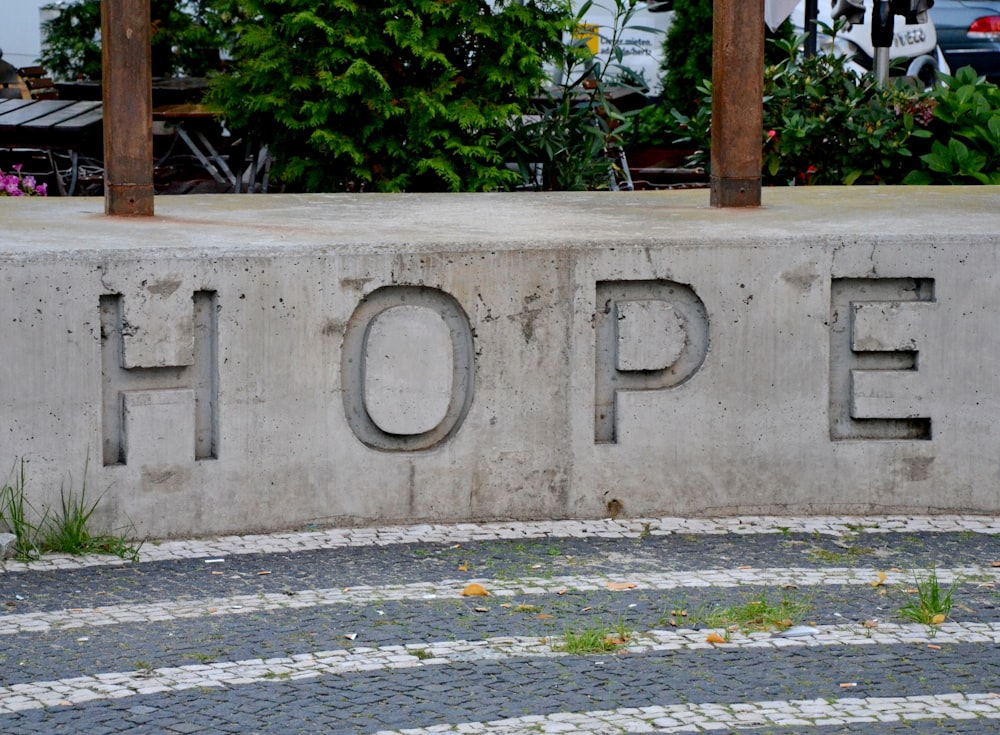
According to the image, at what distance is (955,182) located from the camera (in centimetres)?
938

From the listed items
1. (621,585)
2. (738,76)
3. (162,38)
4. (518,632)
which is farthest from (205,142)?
(518,632)

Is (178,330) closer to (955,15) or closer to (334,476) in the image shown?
(334,476)

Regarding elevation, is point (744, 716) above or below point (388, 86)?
below

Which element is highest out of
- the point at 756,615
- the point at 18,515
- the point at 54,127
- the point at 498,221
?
the point at 54,127

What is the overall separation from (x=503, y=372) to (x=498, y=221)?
1079 mm

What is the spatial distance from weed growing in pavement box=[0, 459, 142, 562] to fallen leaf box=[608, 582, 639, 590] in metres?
1.55

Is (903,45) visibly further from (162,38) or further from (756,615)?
(756,615)

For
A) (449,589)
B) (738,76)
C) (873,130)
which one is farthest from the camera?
(873,130)

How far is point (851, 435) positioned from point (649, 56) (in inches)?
441

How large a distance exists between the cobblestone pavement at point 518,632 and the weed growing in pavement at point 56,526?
0.08 metres

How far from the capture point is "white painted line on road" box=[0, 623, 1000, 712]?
3.98 metres

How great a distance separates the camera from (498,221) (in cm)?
657

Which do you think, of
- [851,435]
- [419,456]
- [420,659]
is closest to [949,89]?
[851,435]

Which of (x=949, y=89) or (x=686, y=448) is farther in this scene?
(x=949, y=89)
